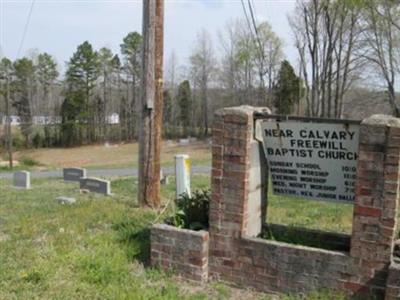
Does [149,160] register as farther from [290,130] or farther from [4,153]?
[4,153]

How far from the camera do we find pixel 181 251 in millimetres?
5312

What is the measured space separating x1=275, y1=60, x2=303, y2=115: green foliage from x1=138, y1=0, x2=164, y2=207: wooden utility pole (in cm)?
4862

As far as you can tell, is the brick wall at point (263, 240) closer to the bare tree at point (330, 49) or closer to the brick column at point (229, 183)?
the brick column at point (229, 183)

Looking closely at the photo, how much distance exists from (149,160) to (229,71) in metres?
55.2

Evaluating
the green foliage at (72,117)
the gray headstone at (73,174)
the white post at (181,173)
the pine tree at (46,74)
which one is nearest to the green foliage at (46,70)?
the pine tree at (46,74)

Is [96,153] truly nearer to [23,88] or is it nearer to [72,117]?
[72,117]

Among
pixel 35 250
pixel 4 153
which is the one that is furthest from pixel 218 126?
pixel 4 153

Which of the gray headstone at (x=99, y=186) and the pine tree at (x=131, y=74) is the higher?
the pine tree at (x=131, y=74)

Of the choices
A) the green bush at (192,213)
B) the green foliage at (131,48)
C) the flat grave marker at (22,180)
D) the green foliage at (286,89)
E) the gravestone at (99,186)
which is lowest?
the flat grave marker at (22,180)

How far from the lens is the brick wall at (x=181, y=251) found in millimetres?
5211

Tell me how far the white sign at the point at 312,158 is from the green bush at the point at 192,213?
855mm

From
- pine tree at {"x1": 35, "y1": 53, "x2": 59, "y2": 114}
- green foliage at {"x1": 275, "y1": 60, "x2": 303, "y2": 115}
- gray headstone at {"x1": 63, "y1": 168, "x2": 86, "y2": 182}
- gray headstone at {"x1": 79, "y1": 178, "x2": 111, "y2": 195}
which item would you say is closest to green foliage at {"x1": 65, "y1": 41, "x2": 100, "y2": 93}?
pine tree at {"x1": 35, "y1": 53, "x2": 59, "y2": 114}

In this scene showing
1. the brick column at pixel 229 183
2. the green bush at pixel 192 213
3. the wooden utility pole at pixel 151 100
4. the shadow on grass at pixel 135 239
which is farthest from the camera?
the wooden utility pole at pixel 151 100

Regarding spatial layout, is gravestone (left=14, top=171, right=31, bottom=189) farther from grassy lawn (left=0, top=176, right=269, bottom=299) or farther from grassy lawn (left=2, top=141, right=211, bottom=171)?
→ grassy lawn (left=2, top=141, right=211, bottom=171)
